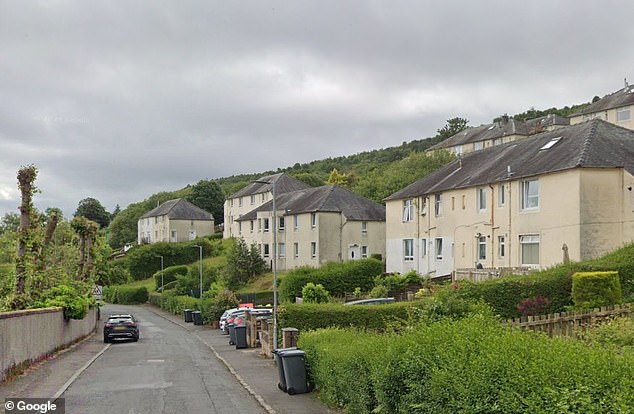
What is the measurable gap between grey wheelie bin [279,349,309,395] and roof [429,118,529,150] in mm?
79728

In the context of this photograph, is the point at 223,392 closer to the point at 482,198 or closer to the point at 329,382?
the point at 329,382

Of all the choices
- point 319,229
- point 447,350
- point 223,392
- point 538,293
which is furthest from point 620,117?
point 447,350

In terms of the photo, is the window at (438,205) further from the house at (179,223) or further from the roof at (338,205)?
the house at (179,223)

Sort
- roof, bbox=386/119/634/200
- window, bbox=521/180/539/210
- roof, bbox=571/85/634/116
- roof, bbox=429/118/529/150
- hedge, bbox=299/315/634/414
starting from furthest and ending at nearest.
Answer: roof, bbox=429/118/529/150 → roof, bbox=571/85/634/116 → window, bbox=521/180/539/210 → roof, bbox=386/119/634/200 → hedge, bbox=299/315/634/414

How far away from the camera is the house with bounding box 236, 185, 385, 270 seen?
58312 mm

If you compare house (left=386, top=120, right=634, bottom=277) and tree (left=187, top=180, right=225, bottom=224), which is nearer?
house (left=386, top=120, right=634, bottom=277)

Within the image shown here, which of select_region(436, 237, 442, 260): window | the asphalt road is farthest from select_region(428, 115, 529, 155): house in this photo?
the asphalt road

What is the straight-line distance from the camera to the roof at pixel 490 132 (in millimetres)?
90875

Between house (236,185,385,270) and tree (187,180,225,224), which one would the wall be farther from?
tree (187,180,225,224)

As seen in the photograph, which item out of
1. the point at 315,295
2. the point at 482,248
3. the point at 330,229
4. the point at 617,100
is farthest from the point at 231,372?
the point at 617,100

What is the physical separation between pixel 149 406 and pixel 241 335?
17251mm

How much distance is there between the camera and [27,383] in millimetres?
17297

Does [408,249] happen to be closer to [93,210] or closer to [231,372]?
[231,372]

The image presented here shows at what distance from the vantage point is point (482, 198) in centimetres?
3703
